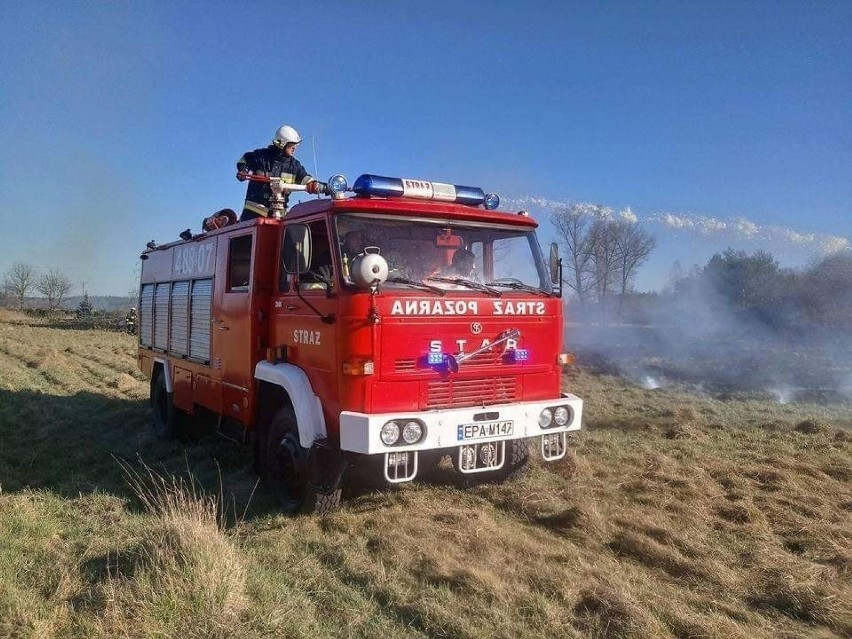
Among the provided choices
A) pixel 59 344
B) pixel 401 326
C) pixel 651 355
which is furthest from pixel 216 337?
pixel 59 344

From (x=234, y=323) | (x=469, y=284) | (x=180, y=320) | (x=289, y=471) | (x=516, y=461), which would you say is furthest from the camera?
(x=180, y=320)

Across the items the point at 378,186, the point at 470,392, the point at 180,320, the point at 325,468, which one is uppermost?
the point at 378,186

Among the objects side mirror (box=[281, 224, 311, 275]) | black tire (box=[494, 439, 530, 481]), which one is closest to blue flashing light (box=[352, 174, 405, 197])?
side mirror (box=[281, 224, 311, 275])

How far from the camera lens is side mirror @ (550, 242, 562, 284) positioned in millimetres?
5918

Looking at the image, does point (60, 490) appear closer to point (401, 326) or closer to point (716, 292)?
point (401, 326)

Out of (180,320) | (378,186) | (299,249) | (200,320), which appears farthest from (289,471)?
(180,320)

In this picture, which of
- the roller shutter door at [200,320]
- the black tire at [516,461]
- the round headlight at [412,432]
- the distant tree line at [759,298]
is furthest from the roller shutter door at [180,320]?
the distant tree line at [759,298]

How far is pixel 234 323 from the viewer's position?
6.38 metres

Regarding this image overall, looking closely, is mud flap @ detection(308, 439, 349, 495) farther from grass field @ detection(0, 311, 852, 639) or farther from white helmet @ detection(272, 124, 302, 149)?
white helmet @ detection(272, 124, 302, 149)

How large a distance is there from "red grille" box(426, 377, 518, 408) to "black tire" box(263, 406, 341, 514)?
111cm

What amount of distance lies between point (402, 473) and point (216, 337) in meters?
3.08

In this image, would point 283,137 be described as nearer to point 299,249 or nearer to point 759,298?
point 299,249

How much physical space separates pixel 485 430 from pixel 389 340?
1033 mm

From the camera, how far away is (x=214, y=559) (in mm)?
3787
